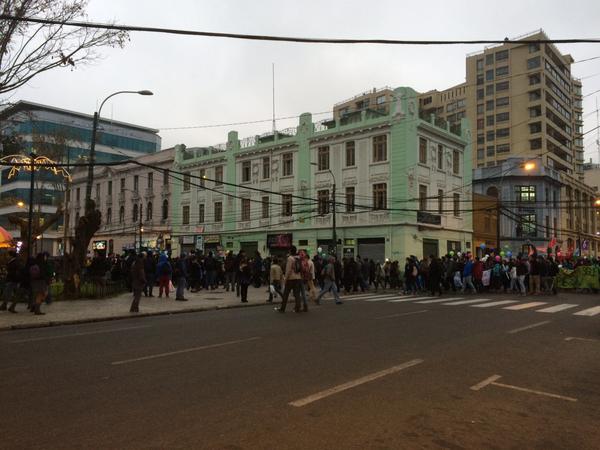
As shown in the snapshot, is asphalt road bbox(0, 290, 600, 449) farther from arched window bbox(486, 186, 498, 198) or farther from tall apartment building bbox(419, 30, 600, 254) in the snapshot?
tall apartment building bbox(419, 30, 600, 254)

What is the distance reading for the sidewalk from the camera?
12.1 m

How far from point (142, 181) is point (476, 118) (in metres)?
54.3

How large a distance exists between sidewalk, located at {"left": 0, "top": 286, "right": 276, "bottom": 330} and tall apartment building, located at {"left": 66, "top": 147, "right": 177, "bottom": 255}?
29.1 meters

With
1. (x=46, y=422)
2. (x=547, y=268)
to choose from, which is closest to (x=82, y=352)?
(x=46, y=422)

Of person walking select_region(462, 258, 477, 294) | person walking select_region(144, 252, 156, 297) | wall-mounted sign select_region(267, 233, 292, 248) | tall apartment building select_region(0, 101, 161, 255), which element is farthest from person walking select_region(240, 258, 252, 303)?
tall apartment building select_region(0, 101, 161, 255)

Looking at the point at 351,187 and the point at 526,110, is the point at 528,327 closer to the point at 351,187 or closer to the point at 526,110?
the point at 351,187

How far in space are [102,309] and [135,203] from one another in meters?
38.4

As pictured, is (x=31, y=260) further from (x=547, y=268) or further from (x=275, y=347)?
(x=547, y=268)

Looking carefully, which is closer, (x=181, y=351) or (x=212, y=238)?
(x=181, y=351)

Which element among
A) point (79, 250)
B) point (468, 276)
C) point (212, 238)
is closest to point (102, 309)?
point (79, 250)

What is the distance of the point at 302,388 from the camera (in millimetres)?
5613

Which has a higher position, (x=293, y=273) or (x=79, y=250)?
(x=79, y=250)

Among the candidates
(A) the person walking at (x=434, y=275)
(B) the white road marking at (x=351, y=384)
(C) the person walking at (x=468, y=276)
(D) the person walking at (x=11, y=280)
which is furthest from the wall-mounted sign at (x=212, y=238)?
(B) the white road marking at (x=351, y=384)

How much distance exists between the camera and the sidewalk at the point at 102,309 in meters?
12.1
